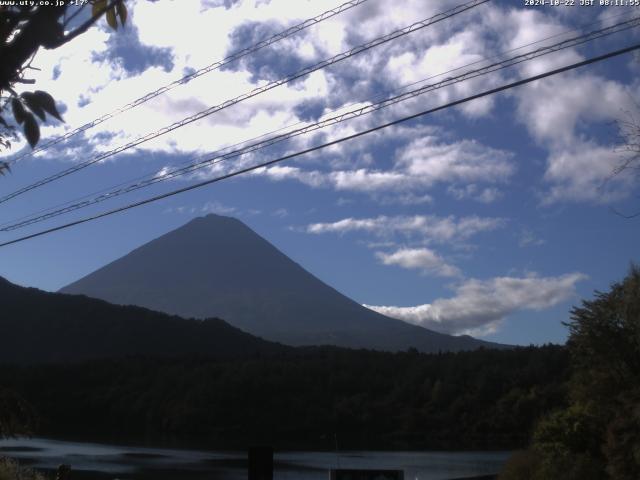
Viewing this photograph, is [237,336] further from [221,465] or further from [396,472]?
[396,472]

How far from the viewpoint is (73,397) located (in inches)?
3369

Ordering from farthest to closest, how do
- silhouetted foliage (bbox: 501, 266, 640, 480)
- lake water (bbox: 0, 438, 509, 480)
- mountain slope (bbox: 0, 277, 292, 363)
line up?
mountain slope (bbox: 0, 277, 292, 363)
lake water (bbox: 0, 438, 509, 480)
silhouetted foliage (bbox: 501, 266, 640, 480)

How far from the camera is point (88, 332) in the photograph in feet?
324

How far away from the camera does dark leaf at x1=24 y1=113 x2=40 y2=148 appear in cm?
312

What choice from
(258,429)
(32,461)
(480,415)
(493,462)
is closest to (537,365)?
(480,415)

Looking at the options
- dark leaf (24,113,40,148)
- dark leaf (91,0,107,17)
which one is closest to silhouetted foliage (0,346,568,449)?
dark leaf (24,113,40,148)

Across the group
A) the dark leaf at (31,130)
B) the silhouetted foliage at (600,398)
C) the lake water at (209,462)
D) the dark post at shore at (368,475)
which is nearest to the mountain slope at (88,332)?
the lake water at (209,462)

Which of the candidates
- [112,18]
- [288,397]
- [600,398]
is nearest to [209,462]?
[600,398]

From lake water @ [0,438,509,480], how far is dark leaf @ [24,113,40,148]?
34417 mm

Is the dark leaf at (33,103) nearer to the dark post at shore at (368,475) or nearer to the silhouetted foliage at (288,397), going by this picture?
the dark post at shore at (368,475)

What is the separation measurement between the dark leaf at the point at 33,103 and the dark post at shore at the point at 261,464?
14.5 feet

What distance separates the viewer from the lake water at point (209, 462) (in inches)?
1649

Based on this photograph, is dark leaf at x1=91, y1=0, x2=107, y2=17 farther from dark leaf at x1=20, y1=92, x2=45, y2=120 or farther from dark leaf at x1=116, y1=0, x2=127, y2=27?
dark leaf at x1=20, y1=92, x2=45, y2=120

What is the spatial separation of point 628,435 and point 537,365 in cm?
4749
